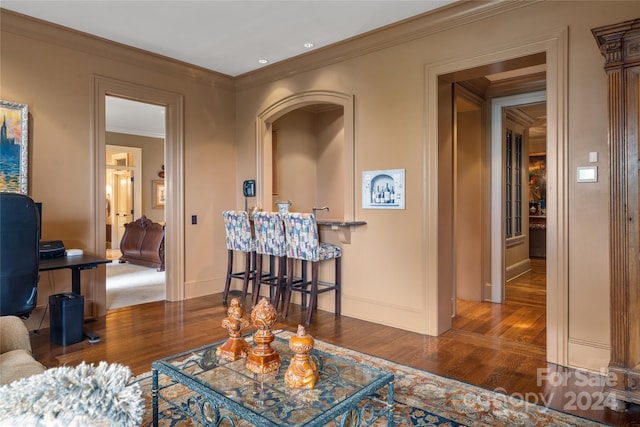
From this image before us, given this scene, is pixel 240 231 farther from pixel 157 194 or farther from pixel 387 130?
pixel 157 194

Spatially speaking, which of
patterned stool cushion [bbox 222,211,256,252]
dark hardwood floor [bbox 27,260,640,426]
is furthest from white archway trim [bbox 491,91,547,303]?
patterned stool cushion [bbox 222,211,256,252]

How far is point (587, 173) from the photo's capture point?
286cm

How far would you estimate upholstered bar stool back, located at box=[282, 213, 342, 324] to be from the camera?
3986 mm

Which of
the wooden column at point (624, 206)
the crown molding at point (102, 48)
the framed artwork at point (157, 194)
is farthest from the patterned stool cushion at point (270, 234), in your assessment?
the framed artwork at point (157, 194)

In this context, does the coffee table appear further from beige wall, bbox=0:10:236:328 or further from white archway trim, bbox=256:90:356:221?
beige wall, bbox=0:10:236:328

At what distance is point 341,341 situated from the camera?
11.4ft

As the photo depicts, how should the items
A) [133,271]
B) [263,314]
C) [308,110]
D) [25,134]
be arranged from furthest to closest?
[133,271]
[308,110]
[25,134]
[263,314]

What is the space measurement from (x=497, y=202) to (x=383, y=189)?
1.83 meters

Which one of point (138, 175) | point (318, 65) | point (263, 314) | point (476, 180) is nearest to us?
point (263, 314)

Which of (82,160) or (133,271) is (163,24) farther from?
(133,271)

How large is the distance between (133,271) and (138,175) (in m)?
3.89

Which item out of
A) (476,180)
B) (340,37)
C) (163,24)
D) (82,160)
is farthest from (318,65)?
(82,160)

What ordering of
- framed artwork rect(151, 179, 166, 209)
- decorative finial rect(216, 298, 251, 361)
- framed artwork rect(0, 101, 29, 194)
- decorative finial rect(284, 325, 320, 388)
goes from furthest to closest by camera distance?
framed artwork rect(151, 179, 166, 209) < framed artwork rect(0, 101, 29, 194) < decorative finial rect(216, 298, 251, 361) < decorative finial rect(284, 325, 320, 388)

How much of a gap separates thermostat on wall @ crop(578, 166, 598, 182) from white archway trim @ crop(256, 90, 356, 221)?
206 centimetres
